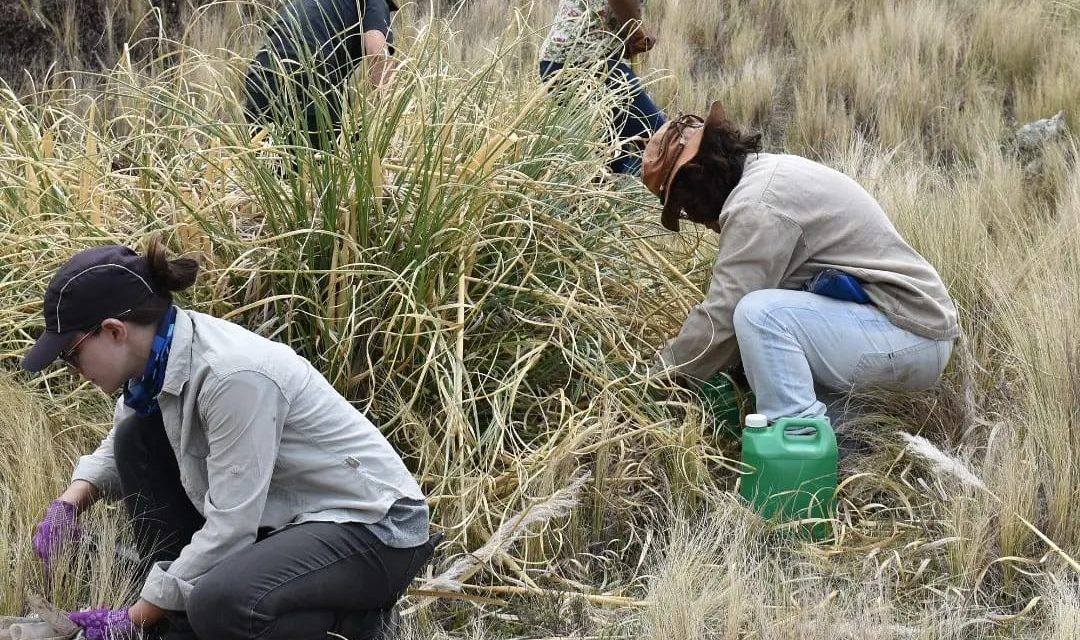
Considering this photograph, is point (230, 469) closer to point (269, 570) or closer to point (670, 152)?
point (269, 570)

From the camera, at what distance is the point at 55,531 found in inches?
112

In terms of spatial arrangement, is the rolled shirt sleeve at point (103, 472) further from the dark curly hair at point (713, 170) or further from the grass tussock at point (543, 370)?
the dark curly hair at point (713, 170)

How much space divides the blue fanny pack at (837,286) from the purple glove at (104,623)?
6.81ft

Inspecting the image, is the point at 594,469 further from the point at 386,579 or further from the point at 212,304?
the point at 212,304

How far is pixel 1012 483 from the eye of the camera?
3.16 metres

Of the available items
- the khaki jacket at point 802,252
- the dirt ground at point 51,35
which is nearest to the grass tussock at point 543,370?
the khaki jacket at point 802,252

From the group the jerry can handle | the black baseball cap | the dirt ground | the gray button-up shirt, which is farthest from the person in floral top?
the dirt ground

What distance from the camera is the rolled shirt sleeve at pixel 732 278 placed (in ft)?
11.5

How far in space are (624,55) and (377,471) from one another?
10.6ft

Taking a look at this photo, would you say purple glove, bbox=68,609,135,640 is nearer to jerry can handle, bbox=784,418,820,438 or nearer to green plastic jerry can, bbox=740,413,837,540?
green plastic jerry can, bbox=740,413,837,540

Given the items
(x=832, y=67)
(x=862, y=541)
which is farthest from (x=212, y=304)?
(x=832, y=67)

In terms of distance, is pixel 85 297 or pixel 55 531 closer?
pixel 85 297

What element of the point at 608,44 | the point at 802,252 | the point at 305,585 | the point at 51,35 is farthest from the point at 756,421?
the point at 51,35

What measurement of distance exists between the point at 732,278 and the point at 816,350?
0.32 meters
